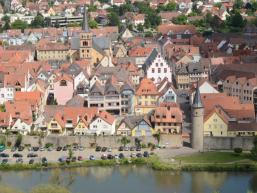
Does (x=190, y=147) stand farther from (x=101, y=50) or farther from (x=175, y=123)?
(x=101, y=50)

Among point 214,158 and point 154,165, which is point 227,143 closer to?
point 214,158

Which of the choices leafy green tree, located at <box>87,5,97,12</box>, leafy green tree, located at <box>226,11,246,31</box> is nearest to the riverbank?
leafy green tree, located at <box>226,11,246,31</box>

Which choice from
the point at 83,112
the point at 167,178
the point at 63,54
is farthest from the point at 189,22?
the point at 167,178

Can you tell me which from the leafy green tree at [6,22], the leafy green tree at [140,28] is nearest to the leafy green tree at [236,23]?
the leafy green tree at [140,28]

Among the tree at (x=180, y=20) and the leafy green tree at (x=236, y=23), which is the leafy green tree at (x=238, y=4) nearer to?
the tree at (x=180, y=20)

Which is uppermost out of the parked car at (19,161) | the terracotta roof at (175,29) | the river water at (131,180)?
the terracotta roof at (175,29)

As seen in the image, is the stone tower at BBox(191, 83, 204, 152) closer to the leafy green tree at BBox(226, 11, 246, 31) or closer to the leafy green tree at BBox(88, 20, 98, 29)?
the leafy green tree at BBox(226, 11, 246, 31)
